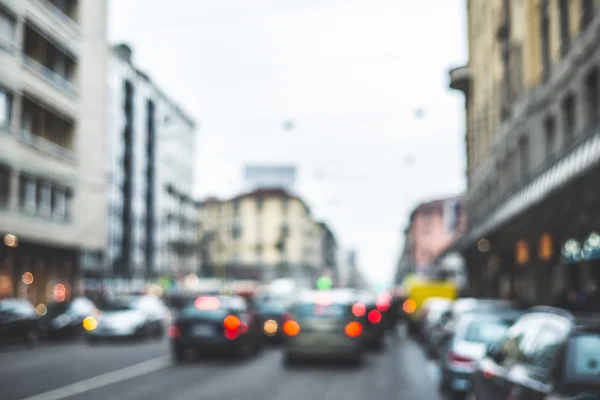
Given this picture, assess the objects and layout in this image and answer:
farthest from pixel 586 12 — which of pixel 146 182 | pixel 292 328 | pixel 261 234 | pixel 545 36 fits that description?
pixel 261 234

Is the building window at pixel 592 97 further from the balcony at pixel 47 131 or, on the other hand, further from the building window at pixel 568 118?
the balcony at pixel 47 131

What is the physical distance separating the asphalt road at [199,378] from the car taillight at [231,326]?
0.67 meters

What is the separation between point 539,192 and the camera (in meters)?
20.6

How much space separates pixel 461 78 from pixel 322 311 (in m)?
35.0

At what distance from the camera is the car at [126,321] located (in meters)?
26.1

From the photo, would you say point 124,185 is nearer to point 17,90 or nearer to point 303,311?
point 17,90

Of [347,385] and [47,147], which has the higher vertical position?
[47,147]

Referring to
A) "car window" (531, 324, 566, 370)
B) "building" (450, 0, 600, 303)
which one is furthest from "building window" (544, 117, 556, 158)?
"car window" (531, 324, 566, 370)

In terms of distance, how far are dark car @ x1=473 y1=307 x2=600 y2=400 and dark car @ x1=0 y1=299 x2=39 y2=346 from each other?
1879 centimetres

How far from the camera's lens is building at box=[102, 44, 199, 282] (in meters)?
79.9

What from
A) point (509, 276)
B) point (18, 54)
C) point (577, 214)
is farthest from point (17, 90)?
point (577, 214)

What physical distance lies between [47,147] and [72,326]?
12.3 meters

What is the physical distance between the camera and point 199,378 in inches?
611

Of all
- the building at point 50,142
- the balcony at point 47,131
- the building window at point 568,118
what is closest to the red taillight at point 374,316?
the building window at point 568,118
